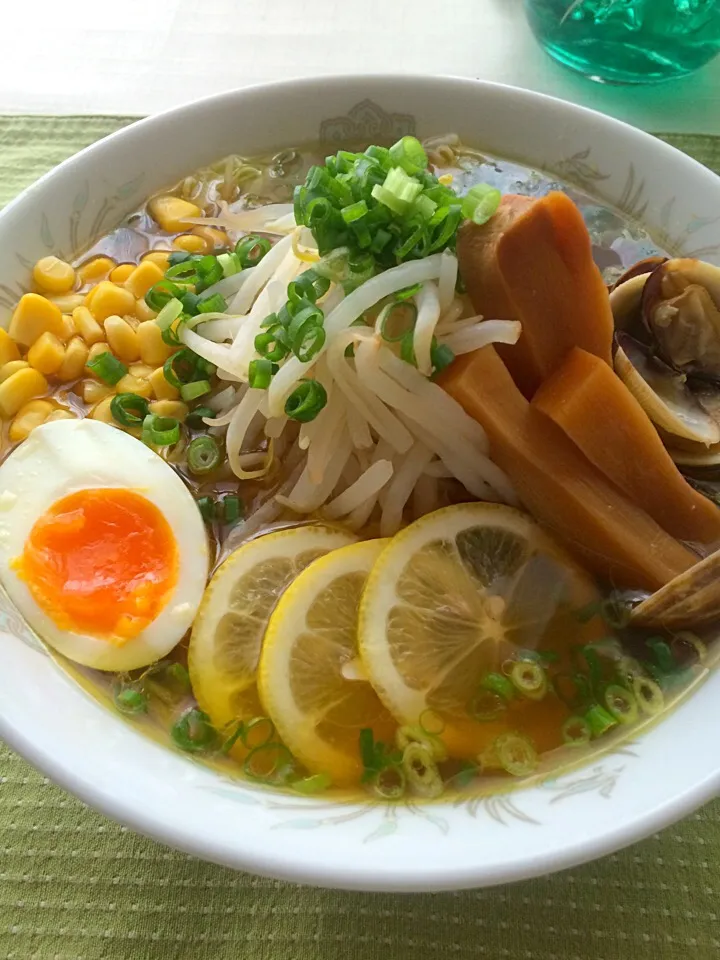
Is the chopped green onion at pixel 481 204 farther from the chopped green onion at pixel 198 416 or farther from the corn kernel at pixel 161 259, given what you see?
the corn kernel at pixel 161 259

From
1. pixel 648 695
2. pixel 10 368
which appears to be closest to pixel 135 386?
pixel 10 368

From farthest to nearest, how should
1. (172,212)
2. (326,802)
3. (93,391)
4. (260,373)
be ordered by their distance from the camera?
(172,212), (93,391), (260,373), (326,802)

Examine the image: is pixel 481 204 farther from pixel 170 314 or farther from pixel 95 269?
pixel 95 269

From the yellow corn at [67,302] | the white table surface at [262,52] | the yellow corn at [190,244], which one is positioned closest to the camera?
the yellow corn at [67,302]

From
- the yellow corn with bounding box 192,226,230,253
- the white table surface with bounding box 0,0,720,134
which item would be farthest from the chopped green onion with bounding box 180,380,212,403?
the white table surface with bounding box 0,0,720,134

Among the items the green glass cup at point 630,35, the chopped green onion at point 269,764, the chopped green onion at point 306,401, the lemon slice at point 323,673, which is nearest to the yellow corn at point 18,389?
the chopped green onion at point 306,401

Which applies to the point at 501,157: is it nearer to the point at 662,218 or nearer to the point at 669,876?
the point at 662,218

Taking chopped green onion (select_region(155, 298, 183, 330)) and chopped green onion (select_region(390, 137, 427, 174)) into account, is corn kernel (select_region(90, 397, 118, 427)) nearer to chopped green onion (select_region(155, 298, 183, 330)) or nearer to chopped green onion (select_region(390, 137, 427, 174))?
chopped green onion (select_region(155, 298, 183, 330))
